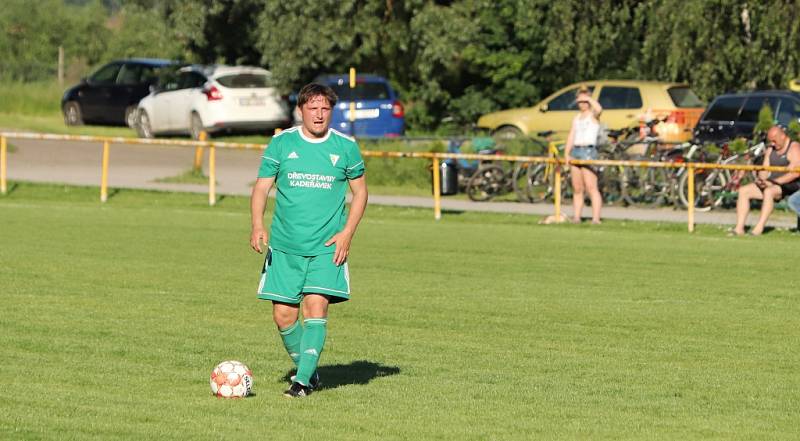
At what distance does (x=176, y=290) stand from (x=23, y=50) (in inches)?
2218

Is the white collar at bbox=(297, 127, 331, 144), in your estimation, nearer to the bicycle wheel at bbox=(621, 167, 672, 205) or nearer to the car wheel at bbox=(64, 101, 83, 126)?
the bicycle wheel at bbox=(621, 167, 672, 205)

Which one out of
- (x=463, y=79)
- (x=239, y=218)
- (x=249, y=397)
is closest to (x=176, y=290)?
(x=249, y=397)

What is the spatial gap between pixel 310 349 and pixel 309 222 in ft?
2.28

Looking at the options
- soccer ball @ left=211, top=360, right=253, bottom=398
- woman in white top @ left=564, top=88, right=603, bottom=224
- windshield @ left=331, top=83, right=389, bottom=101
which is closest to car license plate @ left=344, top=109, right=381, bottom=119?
windshield @ left=331, top=83, right=389, bottom=101

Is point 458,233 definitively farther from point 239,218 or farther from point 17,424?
point 17,424

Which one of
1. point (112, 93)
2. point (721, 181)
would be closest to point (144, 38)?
point (112, 93)

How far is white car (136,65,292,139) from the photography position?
1522 inches

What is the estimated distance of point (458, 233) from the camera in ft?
71.4

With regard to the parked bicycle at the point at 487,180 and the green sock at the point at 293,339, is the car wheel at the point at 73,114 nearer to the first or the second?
the parked bicycle at the point at 487,180

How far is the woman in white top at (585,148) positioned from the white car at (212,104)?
16934 millimetres

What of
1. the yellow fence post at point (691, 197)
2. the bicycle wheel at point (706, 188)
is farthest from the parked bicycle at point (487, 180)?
the yellow fence post at point (691, 197)

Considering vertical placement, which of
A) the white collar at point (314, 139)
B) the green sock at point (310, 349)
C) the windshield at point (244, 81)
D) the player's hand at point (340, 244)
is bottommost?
the green sock at point (310, 349)

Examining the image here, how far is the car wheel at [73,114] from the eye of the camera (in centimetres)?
4516

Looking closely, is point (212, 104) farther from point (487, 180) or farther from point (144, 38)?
point (487, 180)
